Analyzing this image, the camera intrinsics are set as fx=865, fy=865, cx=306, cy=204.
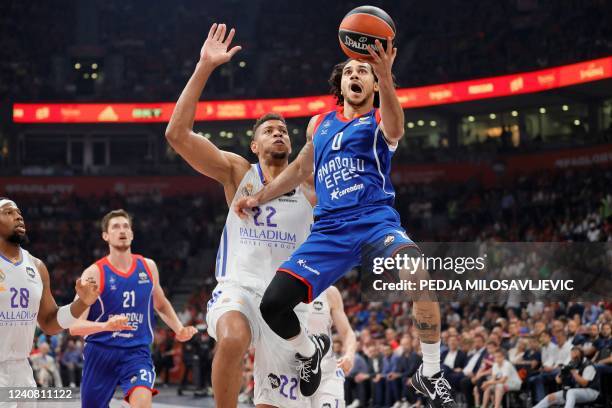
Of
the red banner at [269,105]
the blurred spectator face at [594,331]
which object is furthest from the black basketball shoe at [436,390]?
the red banner at [269,105]

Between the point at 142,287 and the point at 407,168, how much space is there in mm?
21367

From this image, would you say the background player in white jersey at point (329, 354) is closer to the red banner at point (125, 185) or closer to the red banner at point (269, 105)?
the red banner at point (269, 105)

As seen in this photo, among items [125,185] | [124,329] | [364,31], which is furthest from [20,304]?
[125,185]

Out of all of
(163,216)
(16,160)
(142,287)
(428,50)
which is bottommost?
(142,287)

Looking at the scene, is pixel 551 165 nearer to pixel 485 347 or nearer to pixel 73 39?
pixel 485 347

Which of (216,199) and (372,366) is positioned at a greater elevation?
(216,199)

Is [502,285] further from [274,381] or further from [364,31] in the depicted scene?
[364,31]

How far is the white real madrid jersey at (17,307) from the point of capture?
6.61 meters

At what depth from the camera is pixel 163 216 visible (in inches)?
1199

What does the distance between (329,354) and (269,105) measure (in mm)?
23065

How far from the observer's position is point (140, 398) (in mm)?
7492

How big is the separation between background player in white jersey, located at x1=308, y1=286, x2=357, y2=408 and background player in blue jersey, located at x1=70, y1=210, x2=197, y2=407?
1189 millimetres

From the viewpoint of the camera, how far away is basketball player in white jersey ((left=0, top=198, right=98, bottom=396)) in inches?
260

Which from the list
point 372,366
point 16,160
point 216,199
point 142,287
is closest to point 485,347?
point 372,366
